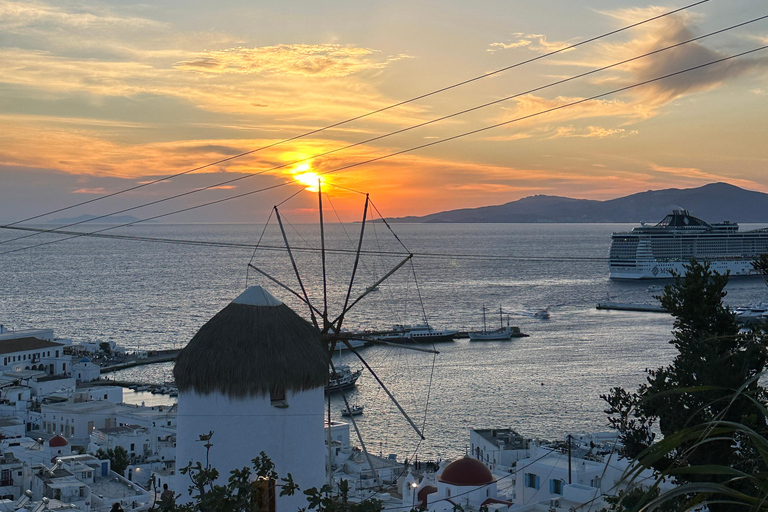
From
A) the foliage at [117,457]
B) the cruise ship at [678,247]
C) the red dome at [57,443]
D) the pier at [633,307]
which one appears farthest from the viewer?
the cruise ship at [678,247]

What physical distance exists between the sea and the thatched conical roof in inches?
39.9

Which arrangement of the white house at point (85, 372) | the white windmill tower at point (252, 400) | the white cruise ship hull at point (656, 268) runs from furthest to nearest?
the white cruise ship hull at point (656, 268), the white house at point (85, 372), the white windmill tower at point (252, 400)

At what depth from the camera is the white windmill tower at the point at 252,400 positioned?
710 centimetres

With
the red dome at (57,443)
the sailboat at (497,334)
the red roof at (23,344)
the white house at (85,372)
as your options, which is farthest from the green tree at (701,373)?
the sailboat at (497,334)

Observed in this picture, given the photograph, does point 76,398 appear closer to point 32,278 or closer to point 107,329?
point 107,329

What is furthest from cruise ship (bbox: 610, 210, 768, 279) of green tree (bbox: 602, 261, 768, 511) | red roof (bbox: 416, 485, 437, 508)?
green tree (bbox: 602, 261, 768, 511)

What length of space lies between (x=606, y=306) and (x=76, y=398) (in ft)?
205

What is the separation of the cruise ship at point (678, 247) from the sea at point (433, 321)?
2945 mm

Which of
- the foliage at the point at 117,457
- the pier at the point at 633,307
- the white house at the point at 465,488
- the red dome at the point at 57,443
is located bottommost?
the foliage at the point at 117,457

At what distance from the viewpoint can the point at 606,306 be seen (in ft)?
291

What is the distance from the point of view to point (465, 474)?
2009 cm

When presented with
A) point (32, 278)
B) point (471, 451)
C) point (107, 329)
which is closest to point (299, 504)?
point (471, 451)

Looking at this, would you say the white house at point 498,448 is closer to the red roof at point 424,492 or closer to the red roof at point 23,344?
the red roof at point 424,492

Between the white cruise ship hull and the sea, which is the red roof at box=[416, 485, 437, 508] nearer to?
the sea
